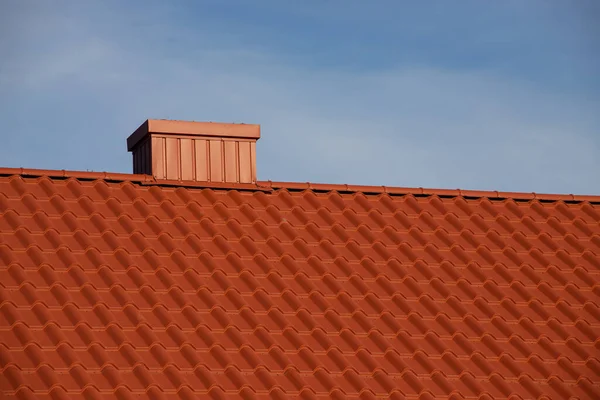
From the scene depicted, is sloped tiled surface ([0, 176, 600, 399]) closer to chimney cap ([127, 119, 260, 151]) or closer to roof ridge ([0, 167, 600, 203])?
roof ridge ([0, 167, 600, 203])

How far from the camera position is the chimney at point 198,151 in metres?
14.4

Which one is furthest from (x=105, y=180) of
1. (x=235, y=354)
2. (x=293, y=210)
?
(x=235, y=354)

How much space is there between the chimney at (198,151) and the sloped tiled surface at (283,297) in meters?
0.48

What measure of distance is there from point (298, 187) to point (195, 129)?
160 centimetres

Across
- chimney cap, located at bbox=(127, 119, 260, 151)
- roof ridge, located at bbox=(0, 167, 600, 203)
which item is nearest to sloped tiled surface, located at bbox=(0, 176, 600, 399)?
roof ridge, located at bbox=(0, 167, 600, 203)

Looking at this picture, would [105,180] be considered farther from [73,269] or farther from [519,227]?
[519,227]

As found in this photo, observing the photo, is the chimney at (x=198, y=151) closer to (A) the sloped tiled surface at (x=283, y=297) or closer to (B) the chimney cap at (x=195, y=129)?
(B) the chimney cap at (x=195, y=129)

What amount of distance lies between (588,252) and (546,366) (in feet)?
8.83

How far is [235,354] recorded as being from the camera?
37.9 feet

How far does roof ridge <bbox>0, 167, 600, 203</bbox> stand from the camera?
1358cm

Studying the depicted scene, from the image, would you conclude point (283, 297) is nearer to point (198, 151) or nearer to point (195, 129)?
point (198, 151)

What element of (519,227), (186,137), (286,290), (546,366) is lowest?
(546,366)

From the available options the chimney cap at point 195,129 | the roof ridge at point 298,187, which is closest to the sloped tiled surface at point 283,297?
the roof ridge at point 298,187

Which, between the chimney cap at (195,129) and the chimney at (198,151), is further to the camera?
the chimney cap at (195,129)
